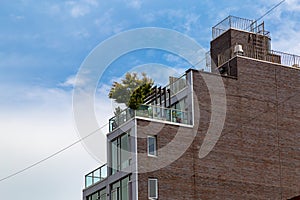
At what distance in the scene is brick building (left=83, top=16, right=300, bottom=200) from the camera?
5291cm

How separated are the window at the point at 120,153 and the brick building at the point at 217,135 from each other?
0.07 meters

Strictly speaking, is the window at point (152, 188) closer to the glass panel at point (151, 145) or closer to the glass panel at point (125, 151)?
the glass panel at point (151, 145)

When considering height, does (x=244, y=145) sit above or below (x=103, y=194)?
above

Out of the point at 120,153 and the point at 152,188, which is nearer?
the point at 152,188

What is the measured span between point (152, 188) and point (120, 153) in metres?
4.08

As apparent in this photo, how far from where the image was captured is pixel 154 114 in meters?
53.9

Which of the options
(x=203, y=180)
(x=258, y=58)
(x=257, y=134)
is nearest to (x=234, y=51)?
(x=258, y=58)

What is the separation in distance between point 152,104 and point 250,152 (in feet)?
24.8

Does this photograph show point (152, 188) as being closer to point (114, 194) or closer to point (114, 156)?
point (114, 194)

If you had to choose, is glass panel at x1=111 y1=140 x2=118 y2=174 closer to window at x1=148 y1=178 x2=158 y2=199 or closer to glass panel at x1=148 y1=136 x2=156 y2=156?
glass panel at x1=148 y1=136 x2=156 y2=156

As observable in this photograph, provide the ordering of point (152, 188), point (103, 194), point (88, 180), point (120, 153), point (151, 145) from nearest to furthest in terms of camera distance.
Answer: point (152, 188) < point (151, 145) < point (120, 153) < point (103, 194) < point (88, 180)

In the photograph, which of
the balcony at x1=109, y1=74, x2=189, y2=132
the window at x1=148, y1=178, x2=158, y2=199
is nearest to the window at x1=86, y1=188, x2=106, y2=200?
the balcony at x1=109, y1=74, x2=189, y2=132

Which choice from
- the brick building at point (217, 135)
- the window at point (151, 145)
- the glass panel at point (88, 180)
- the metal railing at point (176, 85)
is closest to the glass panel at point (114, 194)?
the brick building at point (217, 135)

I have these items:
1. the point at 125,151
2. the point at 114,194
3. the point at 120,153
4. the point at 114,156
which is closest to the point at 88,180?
the point at 114,156
